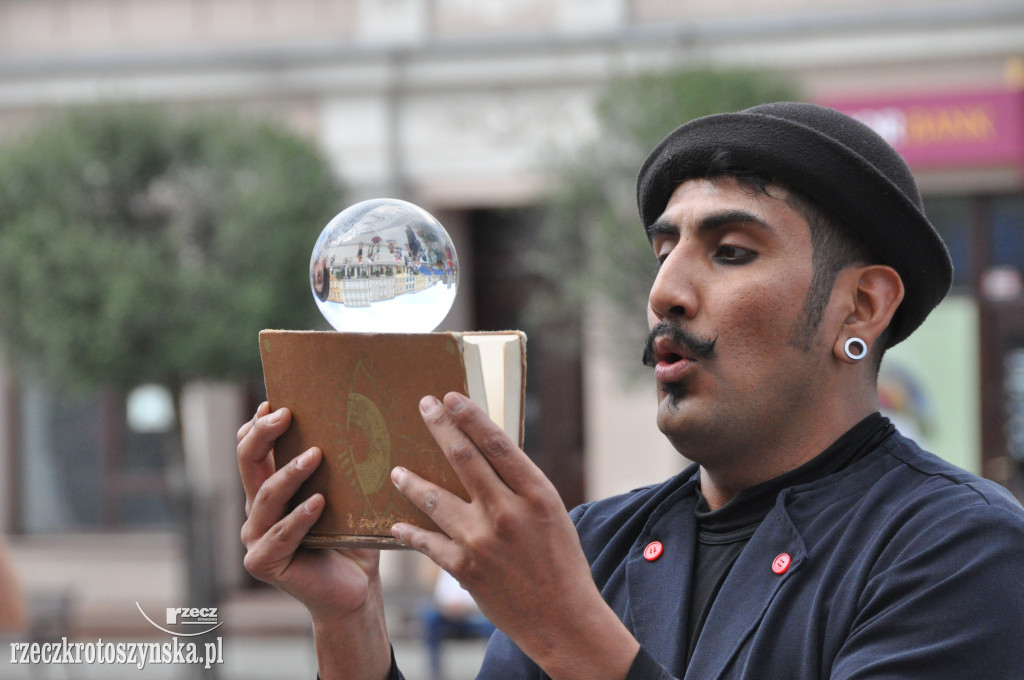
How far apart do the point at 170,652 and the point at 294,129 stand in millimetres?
6403

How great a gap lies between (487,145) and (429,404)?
31.8 feet

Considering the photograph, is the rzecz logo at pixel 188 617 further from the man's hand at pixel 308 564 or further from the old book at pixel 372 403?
the old book at pixel 372 403

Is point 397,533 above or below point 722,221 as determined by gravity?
below

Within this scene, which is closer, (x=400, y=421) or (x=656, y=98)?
(x=400, y=421)

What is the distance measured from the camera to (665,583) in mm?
1848

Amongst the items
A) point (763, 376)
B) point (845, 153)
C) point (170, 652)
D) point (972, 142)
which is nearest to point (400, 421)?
point (763, 376)

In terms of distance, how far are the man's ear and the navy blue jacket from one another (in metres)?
0.16

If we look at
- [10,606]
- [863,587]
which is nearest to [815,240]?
[863,587]

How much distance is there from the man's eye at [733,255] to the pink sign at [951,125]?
875cm

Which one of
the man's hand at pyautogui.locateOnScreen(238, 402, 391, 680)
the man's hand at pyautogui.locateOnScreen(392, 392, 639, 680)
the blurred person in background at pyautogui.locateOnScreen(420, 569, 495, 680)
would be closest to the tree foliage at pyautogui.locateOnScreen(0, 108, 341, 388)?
the blurred person in background at pyautogui.locateOnScreen(420, 569, 495, 680)

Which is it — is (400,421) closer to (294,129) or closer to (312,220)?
(312,220)

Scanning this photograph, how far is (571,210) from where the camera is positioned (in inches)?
360

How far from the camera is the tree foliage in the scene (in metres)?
7.78

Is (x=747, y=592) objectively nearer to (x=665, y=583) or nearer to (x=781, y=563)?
(x=781, y=563)
